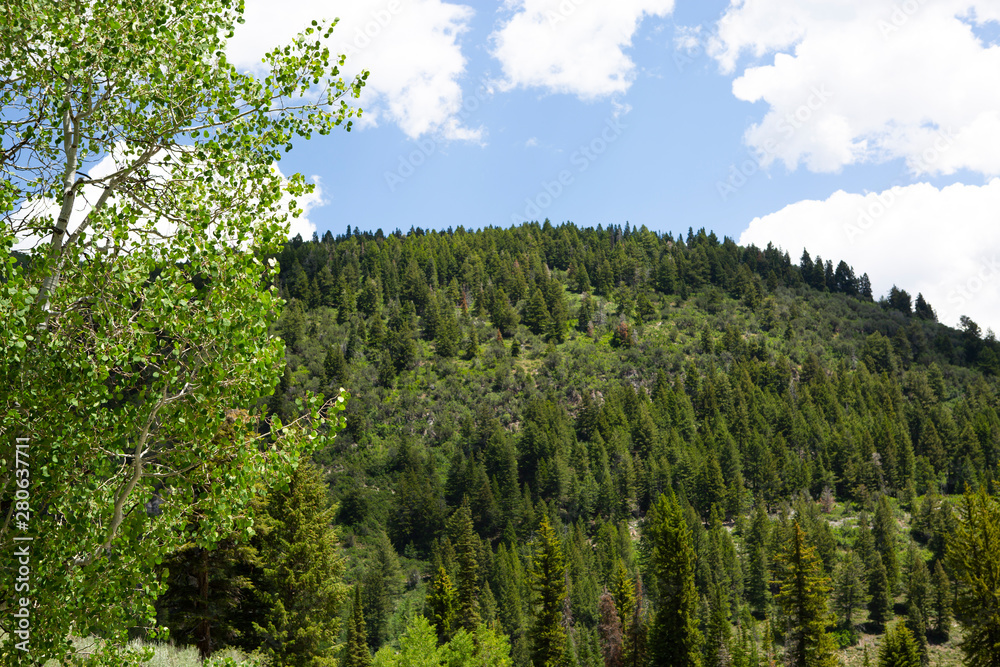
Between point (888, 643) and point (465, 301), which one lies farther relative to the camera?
point (465, 301)

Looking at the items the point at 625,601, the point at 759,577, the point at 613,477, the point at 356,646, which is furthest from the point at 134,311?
the point at 613,477

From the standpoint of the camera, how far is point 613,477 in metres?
114

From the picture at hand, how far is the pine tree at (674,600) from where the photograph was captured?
1258 inches

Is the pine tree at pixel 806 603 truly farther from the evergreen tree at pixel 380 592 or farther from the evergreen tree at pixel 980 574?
the evergreen tree at pixel 380 592

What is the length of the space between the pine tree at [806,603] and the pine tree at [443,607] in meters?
20.0

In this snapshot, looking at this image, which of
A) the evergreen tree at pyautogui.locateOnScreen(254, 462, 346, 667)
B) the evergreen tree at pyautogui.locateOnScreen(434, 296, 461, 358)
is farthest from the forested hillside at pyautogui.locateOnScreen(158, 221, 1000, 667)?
the evergreen tree at pyautogui.locateOnScreen(434, 296, 461, 358)

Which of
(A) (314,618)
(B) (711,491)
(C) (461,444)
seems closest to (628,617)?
(A) (314,618)

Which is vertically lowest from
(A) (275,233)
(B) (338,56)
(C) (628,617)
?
(C) (628,617)

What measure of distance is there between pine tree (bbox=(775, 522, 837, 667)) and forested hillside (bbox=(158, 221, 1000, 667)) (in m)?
0.11

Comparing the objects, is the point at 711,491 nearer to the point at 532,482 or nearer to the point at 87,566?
the point at 532,482

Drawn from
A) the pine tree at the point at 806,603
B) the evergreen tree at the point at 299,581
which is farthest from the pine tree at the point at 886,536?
the evergreen tree at the point at 299,581

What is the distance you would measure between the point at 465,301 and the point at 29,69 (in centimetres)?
17332

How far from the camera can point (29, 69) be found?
5.77 meters

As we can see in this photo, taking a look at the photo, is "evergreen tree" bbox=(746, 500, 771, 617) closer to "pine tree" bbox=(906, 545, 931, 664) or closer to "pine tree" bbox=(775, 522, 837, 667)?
"pine tree" bbox=(906, 545, 931, 664)
